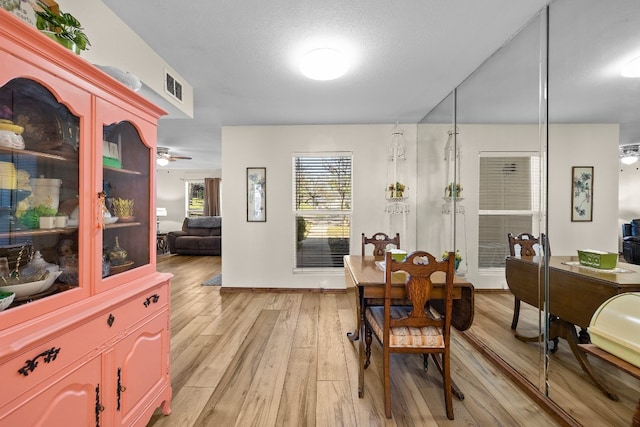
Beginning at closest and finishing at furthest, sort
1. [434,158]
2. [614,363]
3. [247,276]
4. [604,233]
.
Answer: [614,363] → [604,233] → [434,158] → [247,276]

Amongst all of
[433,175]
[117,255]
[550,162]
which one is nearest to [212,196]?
[433,175]

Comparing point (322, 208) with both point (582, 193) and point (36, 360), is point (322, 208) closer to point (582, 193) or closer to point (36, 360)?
point (582, 193)

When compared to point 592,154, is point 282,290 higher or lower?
lower

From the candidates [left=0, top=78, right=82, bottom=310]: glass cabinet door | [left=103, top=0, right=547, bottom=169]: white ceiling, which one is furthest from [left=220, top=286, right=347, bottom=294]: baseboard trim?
[left=0, top=78, right=82, bottom=310]: glass cabinet door

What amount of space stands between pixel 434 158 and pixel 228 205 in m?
2.82

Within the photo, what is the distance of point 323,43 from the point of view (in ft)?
6.97

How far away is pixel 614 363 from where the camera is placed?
35.4 inches

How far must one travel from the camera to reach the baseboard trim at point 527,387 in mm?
1663

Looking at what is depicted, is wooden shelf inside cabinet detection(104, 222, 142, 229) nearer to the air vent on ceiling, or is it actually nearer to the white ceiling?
the white ceiling

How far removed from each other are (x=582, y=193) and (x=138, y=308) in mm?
2389

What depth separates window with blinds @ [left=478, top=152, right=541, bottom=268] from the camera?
198cm

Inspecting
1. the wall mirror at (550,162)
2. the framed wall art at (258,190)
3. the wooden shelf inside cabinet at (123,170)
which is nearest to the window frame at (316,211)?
the framed wall art at (258,190)

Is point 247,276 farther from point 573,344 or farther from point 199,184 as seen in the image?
point 199,184

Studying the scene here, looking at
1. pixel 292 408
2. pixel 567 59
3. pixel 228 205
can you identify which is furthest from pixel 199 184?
pixel 567 59
